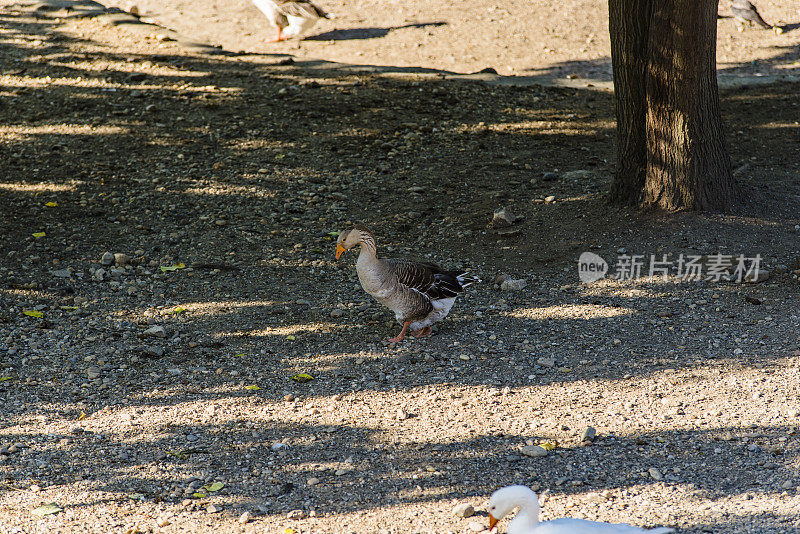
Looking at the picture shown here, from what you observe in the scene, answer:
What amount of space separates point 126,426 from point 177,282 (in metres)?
1.87

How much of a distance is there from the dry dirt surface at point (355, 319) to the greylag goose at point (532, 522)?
31 cm

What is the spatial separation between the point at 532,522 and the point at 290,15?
9793 millimetres

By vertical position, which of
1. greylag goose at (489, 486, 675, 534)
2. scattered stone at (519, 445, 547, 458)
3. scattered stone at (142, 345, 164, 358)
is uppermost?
scattered stone at (142, 345, 164, 358)

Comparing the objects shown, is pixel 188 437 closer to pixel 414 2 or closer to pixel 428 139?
pixel 428 139

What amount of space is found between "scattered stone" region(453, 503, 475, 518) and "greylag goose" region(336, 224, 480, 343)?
5.56 ft

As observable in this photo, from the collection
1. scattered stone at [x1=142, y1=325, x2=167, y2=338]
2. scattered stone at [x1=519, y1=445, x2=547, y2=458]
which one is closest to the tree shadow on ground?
scattered stone at [x1=142, y1=325, x2=167, y2=338]

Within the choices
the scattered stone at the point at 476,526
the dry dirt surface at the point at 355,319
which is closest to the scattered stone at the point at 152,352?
the dry dirt surface at the point at 355,319

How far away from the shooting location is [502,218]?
260 inches

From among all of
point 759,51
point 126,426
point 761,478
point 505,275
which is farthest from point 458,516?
point 759,51

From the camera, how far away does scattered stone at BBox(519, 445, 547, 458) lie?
13.1 ft

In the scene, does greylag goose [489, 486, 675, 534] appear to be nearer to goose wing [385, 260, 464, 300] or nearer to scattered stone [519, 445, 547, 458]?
scattered stone [519, 445, 547, 458]

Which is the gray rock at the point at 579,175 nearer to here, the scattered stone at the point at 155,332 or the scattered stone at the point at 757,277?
the scattered stone at the point at 757,277

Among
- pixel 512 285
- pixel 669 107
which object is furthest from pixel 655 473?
pixel 669 107

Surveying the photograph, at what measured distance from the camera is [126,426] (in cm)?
432
